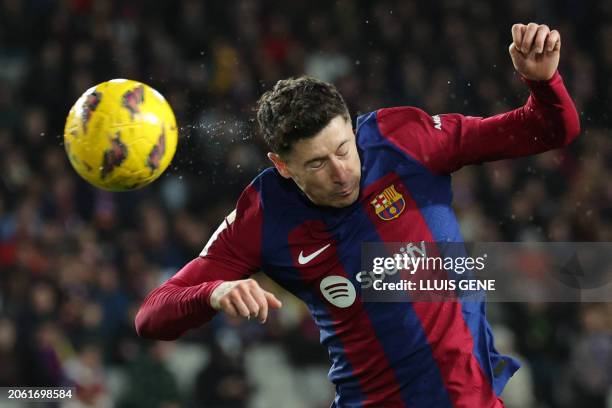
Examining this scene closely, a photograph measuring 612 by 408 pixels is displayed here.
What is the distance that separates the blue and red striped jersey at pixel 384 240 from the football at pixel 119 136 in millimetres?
515

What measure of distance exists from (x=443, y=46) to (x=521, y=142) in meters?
8.21

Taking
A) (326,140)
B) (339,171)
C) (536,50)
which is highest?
(536,50)

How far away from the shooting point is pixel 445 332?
393 cm

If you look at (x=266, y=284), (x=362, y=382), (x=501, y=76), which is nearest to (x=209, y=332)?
(x=266, y=284)

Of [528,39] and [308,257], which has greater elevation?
[528,39]

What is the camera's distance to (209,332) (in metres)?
9.14

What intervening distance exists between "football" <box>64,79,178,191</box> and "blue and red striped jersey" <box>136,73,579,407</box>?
52cm

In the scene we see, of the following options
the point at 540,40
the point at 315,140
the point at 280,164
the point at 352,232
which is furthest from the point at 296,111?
the point at 540,40

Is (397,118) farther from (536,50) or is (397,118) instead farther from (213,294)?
(213,294)

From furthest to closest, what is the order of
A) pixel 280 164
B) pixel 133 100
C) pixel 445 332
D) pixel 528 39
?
pixel 133 100 < pixel 280 164 < pixel 445 332 < pixel 528 39

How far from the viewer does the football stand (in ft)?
14.1

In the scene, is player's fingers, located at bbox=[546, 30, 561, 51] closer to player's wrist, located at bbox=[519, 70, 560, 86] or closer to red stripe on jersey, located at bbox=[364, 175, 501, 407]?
player's wrist, located at bbox=[519, 70, 560, 86]

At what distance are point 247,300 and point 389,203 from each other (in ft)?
3.14

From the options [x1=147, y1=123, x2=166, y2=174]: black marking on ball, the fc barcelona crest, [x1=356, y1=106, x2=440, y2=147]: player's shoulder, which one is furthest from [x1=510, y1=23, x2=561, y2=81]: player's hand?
[x1=147, y1=123, x2=166, y2=174]: black marking on ball
